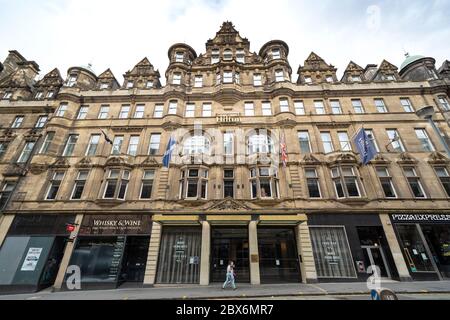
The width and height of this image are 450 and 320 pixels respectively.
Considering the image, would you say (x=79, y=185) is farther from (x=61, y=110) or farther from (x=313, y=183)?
(x=313, y=183)

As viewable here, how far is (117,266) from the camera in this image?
14.7 metres

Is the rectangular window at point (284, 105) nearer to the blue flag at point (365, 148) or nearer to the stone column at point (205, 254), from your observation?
the blue flag at point (365, 148)

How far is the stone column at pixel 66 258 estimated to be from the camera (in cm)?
1419

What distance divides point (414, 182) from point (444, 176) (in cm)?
262

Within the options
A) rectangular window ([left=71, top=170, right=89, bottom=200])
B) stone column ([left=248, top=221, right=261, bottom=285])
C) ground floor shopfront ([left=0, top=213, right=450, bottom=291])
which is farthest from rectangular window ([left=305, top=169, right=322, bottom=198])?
rectangular window ([left=71, top=170, right=89, bottom=200])

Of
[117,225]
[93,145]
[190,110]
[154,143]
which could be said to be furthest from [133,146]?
[117,225]

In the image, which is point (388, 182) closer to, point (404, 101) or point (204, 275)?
point (404, 101)

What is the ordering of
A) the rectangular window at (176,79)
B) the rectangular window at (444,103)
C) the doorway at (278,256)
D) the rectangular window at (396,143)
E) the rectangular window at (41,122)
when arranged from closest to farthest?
the doorway at (278,256), the rectangular window at (396,143), the rectangular window at (444,103), the rectangular window at (41,122), the rectangular window at (176,79)

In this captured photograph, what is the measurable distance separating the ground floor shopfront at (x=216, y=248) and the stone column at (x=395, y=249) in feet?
0.22

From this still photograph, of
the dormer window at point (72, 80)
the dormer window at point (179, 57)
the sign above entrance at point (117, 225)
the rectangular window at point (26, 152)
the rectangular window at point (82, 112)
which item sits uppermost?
the dormer window at point (179, 57)

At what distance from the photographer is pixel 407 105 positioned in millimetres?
21109

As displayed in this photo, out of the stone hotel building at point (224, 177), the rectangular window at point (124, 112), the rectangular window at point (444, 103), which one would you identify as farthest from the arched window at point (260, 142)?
the rectangular window at point (444, 103)

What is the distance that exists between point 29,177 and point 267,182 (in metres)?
21.4

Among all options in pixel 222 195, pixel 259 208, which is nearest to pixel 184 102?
pixel 222 195
